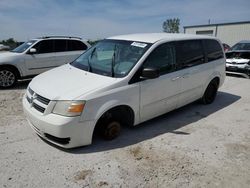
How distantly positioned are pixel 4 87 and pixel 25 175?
5.24 metres

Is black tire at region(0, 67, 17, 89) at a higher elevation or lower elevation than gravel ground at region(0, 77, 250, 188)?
higher

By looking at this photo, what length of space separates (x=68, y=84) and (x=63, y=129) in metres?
0.78

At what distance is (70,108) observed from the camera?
130 inches

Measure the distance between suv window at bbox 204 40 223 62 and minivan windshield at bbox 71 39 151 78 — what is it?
216 cm

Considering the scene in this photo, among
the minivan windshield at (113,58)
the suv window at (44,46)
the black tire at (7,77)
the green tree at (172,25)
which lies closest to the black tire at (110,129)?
the minivan windshield at (113,58)

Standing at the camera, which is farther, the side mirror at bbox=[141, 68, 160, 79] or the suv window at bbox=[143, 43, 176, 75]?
the suv window at bbox=[143, 43, 176, 75]

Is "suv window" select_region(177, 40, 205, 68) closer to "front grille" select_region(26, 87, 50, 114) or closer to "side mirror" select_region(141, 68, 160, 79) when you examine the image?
"side mirror" select_region(141, 68, 160, 79)

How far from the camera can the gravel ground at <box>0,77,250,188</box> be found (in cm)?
304

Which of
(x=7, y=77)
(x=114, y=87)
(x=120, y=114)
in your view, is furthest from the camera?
(x=7, y=77)

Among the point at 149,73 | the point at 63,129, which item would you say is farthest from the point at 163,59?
the point at 63,129

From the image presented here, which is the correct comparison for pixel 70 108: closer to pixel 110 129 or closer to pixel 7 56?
pixel 110 129

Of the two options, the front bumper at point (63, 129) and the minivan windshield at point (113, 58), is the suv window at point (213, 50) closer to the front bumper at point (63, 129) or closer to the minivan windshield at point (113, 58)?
the minivan windshield at point (113, 58)

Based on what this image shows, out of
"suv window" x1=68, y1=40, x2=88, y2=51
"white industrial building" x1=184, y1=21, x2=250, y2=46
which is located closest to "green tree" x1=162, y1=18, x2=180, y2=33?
"white industrial building" x1=184, y1=21, x2=250, y2=46

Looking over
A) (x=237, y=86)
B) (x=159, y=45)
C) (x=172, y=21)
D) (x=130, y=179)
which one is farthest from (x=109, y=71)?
(x=172, y=21)
